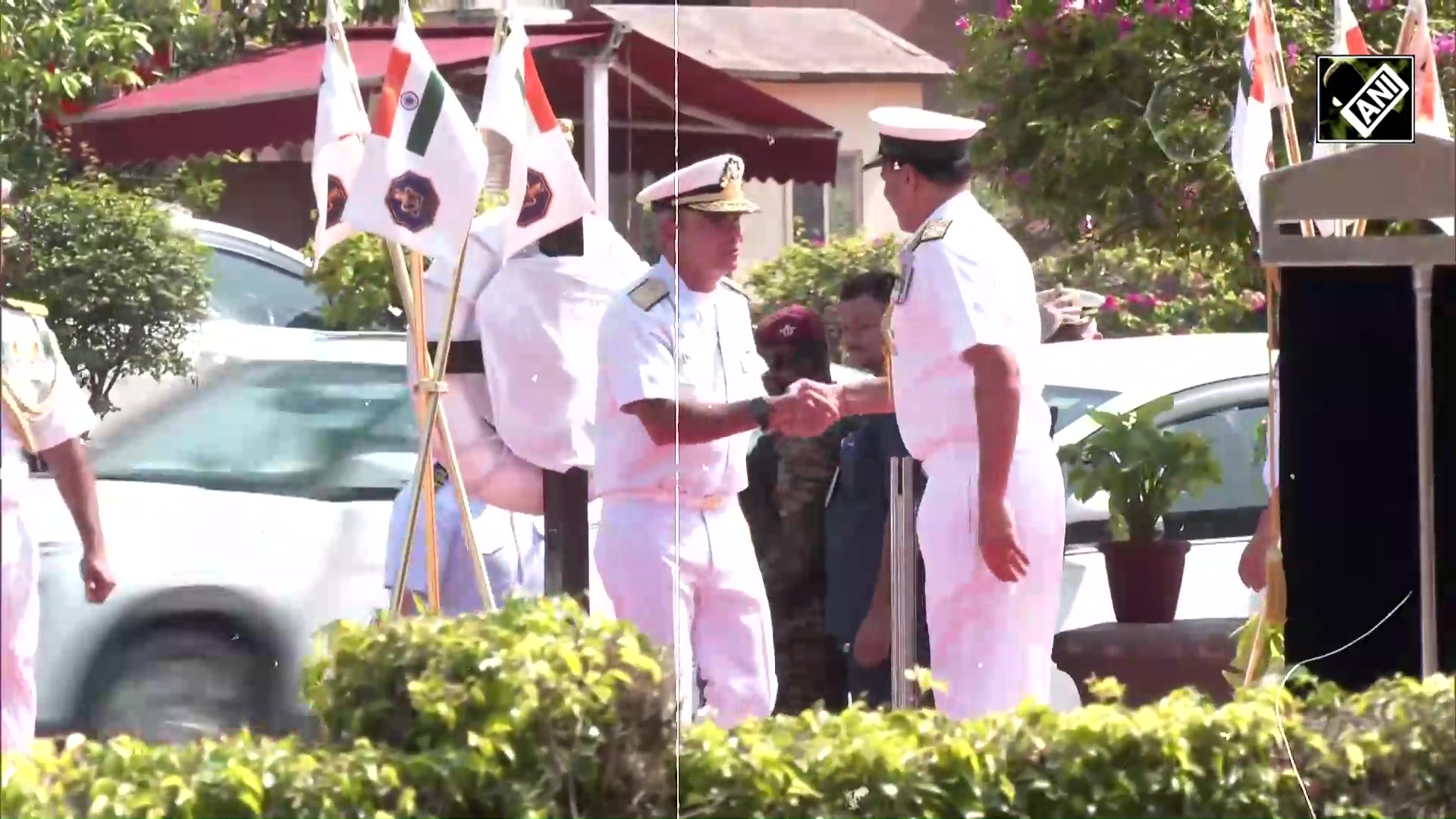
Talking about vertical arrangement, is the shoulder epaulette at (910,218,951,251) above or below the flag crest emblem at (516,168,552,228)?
below

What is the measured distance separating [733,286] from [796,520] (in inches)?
22.8

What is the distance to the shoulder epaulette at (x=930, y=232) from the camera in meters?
5.23

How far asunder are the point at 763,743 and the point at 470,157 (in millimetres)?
1503

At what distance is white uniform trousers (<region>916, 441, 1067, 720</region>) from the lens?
524 cm

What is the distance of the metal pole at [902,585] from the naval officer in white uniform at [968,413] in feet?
0.12

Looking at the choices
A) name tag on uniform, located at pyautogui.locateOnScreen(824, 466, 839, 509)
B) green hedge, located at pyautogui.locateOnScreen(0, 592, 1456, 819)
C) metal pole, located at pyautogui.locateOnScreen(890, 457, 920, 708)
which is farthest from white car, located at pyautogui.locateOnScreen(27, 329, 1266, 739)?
metal pole, located at pyautogui.locateOnScreen(890, 457, 920, 708)

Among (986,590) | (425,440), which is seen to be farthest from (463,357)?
(986,590)

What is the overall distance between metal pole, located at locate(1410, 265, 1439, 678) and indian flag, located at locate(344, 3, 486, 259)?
7.09ft

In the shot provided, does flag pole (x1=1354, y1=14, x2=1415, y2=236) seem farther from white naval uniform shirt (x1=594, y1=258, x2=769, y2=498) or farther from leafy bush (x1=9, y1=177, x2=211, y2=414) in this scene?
leafy bush (x1=9, y1=177, x2=211, y2=414)

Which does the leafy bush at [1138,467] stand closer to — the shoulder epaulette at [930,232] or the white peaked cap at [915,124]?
the shoulder epaulette at [930,232]

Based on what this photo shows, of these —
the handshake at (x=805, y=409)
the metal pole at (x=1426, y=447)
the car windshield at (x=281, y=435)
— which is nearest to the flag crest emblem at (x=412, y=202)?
the car windshield at (x=281, y=435)

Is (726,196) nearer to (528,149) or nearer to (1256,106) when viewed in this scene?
(528,149)

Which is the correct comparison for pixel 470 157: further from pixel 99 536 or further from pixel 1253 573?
pixel 1253 573

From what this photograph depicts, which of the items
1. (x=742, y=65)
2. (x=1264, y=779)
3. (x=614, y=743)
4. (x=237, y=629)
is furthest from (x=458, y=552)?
(x=1264, y=779)
